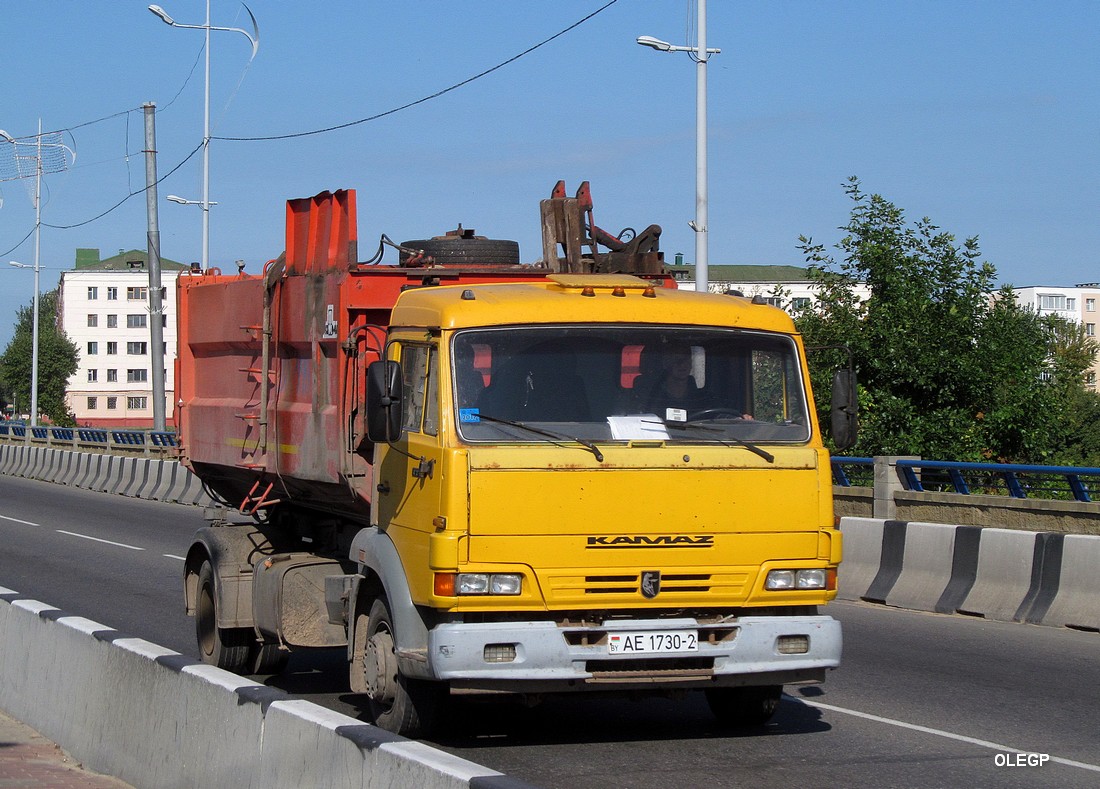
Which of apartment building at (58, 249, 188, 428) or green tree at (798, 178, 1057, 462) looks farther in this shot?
apartment building at (58, 249, 188, 428)

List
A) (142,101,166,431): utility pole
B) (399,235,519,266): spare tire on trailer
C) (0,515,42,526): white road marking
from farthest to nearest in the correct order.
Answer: (142,101,166,431): utility pole < (0,515,42,526): white road marking < (399,235,519,266): spare tire on trailer

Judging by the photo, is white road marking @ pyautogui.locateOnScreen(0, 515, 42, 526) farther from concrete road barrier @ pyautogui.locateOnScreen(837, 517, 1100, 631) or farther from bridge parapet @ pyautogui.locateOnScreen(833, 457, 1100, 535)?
concrete road barrier @ pyautogui.locateOnScreen(837, 517, 1100, 631)

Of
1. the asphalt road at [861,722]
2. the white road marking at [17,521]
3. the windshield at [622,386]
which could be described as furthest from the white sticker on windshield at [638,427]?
the white road marking at [17,521]

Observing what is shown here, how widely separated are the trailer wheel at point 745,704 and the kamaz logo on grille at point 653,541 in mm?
1107

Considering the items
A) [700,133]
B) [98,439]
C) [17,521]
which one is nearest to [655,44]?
[700,133]

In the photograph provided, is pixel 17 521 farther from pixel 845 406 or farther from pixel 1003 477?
pixel 845 406

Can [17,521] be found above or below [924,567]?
below

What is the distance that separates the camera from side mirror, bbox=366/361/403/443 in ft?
22.7

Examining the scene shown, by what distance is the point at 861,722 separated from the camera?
7.84 meters

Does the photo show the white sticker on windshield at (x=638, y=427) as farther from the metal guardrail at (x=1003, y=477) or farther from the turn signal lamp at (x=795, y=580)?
the metal guardrail at (x=1003, y=477)

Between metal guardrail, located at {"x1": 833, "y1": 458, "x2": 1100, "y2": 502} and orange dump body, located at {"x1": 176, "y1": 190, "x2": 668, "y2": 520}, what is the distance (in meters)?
6.09

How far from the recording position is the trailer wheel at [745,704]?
24.7 ft

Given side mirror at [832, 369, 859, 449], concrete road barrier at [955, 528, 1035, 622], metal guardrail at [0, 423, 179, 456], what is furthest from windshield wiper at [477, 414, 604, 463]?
metal guardrail at [0, 423, 179, 456]

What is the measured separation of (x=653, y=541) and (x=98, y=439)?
37662 mm
